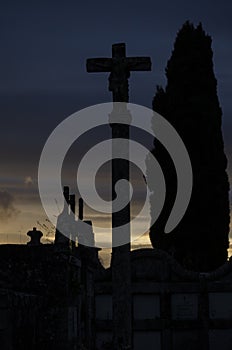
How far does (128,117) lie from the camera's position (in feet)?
32.3

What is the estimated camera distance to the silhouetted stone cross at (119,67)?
32.5ft

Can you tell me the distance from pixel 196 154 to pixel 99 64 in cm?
1631

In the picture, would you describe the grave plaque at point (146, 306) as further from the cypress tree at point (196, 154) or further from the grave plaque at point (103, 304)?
the cypress tree at point (196, 154)

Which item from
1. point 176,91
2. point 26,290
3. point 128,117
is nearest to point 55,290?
point 26,290

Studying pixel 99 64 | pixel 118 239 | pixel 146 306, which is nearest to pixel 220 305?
pixel 146 306

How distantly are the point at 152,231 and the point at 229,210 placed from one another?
303cm

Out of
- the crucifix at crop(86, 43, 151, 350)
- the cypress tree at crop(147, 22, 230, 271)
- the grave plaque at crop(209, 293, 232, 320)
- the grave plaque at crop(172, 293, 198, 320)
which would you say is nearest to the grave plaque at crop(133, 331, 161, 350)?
the grave plaque at crop(172, 293, 198, 320)

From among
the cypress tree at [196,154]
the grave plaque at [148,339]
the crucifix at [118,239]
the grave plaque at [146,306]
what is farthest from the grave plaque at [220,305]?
the crucifix at [118,239]

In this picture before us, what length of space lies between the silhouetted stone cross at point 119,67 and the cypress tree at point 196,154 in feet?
43.7

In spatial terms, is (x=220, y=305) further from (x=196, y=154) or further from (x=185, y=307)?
(x=196, y=154)

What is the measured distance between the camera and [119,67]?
10.0 m

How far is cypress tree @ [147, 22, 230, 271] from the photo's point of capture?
2419 cm

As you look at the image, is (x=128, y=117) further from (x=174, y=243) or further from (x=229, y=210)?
(x=229, y=210)

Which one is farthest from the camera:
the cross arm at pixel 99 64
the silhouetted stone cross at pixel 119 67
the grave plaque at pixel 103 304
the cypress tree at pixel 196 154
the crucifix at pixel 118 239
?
the cypress tree at pixel 196 154
